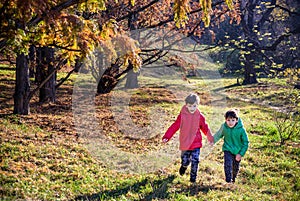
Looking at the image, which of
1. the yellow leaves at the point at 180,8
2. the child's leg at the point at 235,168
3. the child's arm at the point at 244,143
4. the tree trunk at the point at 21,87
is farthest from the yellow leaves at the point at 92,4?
the tree trunk at the point at 21,87

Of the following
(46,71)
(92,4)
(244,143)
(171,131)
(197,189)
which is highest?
(92,4)

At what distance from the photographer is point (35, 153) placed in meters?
6.67

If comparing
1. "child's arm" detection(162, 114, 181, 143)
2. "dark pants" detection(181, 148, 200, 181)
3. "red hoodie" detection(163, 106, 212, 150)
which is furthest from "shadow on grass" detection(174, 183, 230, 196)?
"child's arm" detection(162, 114, 181, 143)

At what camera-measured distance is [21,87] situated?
9.81 m

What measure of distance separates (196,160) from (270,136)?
5014 millimetres

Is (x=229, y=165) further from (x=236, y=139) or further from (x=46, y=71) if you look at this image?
(x=46, y=71)

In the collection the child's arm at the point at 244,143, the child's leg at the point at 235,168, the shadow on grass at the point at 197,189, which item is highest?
the child's arm at the point at 244,143

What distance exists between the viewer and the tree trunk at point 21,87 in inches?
386

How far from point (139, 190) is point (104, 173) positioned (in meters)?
0.98

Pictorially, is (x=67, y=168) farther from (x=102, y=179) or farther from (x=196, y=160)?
(x=196, y=160)

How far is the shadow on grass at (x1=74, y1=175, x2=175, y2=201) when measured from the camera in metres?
5.06

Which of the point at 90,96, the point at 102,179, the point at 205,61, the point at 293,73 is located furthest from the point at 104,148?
the point at 205,61

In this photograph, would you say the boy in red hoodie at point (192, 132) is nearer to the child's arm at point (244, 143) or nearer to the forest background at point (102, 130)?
the forest background at point (102, 130)

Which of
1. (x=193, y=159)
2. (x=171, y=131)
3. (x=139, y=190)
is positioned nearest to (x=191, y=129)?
(x=171, y=131)
